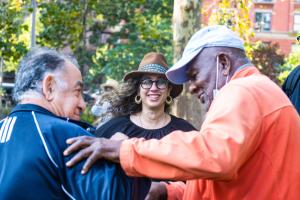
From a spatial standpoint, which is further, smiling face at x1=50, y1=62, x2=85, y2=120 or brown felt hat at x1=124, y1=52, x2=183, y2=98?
brown felt hat at x1=124, y1=52, x2=183, y2=98

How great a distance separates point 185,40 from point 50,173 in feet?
19.4

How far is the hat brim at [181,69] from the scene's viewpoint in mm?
2875

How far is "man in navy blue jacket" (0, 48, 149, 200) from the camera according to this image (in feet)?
8.31

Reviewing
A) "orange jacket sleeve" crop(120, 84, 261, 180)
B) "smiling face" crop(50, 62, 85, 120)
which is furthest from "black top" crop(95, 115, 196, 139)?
"orange jacket sleeve" crop(120, 84, 261, 180)

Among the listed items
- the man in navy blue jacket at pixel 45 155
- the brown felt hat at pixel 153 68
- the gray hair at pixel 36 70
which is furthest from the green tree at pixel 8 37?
the man in navy blue jacket at pixel 45 155

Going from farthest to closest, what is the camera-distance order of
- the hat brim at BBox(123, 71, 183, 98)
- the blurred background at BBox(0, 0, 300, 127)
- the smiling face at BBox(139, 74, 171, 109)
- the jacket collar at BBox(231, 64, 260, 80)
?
the blurred background at BBox(0, 0, 300, 127), the hat brim at BBox(123, 71, 183, 98), the smiling face at BBox(139, 74, 171, 109), the jacket collar at BBox(231, 64, 260, 80)

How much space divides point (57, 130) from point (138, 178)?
0.43 m

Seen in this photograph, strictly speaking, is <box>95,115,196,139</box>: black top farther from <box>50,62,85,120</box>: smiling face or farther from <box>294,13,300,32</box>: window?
<box>294,13,300,32</box>: window

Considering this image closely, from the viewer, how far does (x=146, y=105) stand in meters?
5.35

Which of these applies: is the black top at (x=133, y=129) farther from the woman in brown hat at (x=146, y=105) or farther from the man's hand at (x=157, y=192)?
the man's hand at (x=157, y=192)

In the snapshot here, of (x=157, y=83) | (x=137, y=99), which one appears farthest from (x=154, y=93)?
(x=137, y=99)

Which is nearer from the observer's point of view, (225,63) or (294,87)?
(225,63)

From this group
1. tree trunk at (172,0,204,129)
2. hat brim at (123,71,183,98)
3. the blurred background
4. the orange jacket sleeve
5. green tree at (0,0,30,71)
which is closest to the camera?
the orange jacket sleeve

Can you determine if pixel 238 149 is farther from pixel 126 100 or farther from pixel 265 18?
pixel 265 18
